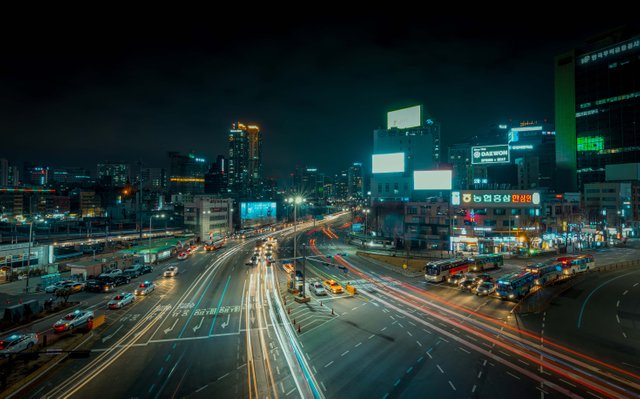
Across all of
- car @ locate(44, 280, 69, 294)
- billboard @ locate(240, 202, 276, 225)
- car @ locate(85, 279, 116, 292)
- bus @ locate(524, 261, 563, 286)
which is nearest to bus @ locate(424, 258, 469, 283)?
bus @ locate(524, 261, 563, 286)

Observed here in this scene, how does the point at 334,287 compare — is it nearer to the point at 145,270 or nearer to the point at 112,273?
the point at 145,270

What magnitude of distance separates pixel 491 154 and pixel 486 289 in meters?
54.7

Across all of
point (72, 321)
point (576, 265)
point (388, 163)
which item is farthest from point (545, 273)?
point (388, 163)

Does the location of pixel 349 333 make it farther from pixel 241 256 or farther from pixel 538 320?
pixel 241 256

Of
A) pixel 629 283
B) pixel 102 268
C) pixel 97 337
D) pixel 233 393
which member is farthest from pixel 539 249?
pixel 102 268

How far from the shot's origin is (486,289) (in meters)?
34.6

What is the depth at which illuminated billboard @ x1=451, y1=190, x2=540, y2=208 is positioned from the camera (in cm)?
6122

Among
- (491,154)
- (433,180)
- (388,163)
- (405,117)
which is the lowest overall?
(433,180)

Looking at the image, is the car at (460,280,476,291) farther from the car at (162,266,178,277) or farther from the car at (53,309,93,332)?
the car at (162,266,178,277)

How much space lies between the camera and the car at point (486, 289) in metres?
34.6

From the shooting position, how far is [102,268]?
45406mm

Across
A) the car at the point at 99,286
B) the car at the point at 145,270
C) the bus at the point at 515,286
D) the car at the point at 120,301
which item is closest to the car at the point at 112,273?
the car at the point at 99,286

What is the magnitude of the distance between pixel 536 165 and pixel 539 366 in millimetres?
138672

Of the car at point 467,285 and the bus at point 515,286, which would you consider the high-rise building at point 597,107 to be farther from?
the car at point 467,285
